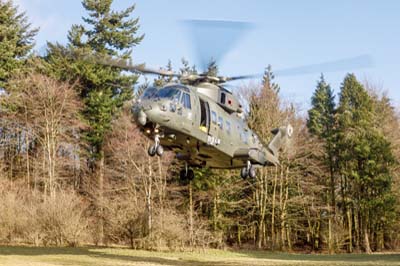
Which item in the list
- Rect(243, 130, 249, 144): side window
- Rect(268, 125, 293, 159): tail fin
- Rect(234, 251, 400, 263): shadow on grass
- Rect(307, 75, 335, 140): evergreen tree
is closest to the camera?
Rect(243, 130, 249, 144): side window

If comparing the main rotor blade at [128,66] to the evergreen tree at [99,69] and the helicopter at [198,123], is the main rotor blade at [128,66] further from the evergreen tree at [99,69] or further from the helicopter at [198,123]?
the evergreen tree at [99,69]

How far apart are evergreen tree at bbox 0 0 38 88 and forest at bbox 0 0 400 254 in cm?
9

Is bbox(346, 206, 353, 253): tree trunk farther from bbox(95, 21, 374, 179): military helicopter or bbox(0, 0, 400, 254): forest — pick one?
bbox(95, 21, 374, 179): military helicopter

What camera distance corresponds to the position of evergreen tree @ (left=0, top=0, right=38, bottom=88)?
1519 inches

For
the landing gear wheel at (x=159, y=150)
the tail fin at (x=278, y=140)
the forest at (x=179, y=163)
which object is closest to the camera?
the landing gear wheel at (x=159, y=150)

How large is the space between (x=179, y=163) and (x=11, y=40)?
1644 cm

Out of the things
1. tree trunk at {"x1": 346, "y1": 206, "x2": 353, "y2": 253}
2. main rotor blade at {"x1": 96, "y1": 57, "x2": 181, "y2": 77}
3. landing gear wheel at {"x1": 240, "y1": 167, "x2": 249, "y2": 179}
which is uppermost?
main rotor blade at {"x1": 96, "y1": 57, "x2": 181, "y2": 77}

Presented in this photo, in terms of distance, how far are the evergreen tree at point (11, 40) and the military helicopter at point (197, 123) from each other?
26.7 m

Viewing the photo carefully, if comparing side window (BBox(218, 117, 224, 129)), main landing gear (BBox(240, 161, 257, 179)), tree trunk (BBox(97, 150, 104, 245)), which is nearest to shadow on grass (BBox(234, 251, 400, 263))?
tree trunk (BBox(97, 150, 104, 245))

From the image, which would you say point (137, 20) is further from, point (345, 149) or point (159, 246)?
point (159, 246)

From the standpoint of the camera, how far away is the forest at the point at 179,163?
34406 millimetres

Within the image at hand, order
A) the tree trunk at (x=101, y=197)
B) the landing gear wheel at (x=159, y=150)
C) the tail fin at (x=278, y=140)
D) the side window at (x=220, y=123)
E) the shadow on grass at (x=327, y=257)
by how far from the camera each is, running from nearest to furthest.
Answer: the landing gear wheel at (x=159, y=150) < the side window at (x=220, y=123) < the tail fin at (x=278, y=140) < the shadow on grass at (x=327, y=257) < the tree trunk at (x=101, y=197)

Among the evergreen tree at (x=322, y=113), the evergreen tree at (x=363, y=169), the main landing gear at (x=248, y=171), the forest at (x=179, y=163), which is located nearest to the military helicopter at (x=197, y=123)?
the main landing gear at (x=248, y=171)

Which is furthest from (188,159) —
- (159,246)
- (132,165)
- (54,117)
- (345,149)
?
(345,149)
